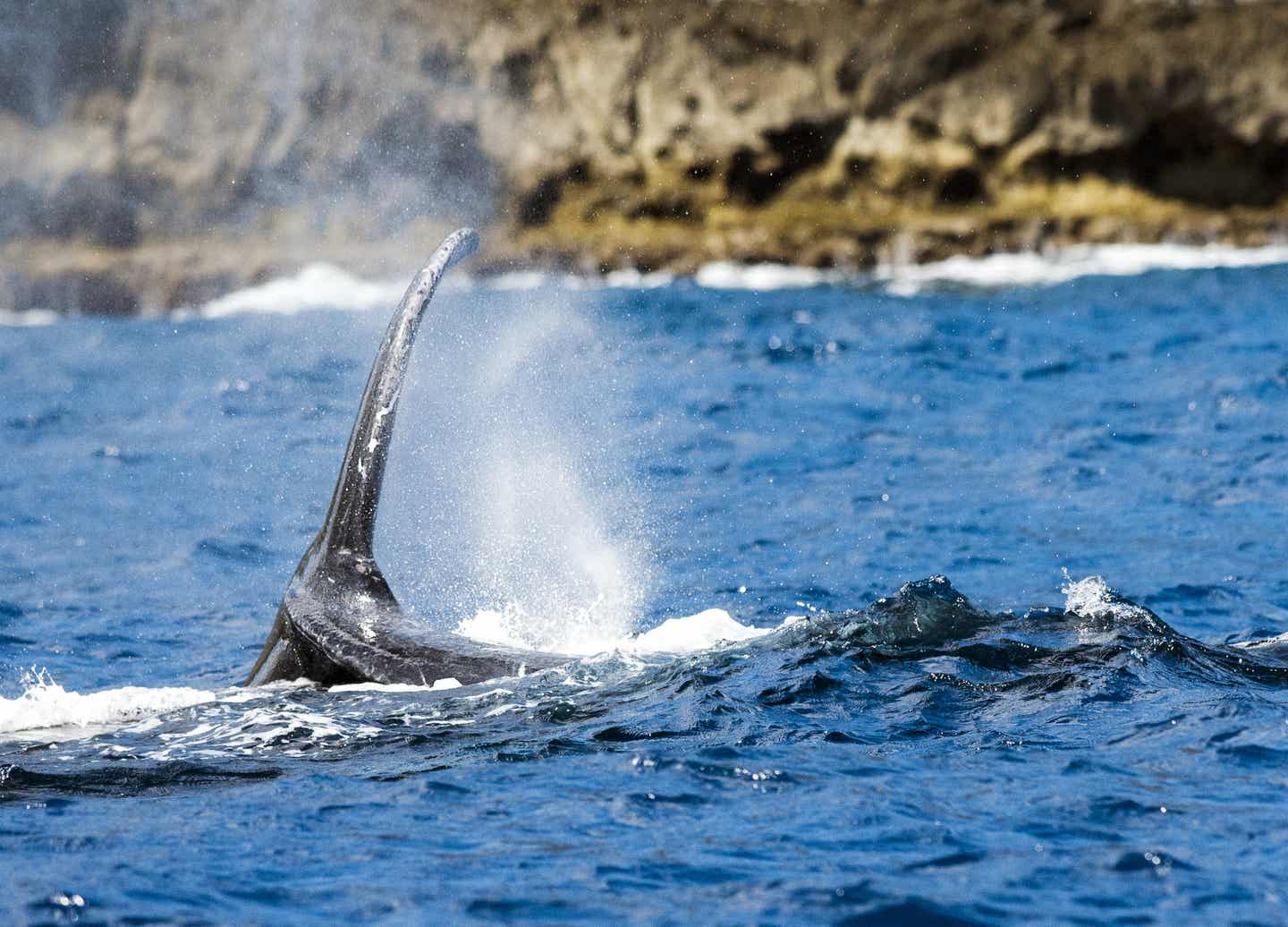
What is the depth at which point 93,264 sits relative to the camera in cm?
3425

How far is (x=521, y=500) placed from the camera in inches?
495

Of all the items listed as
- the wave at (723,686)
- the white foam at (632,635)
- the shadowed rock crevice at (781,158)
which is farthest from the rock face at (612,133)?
the wave at (723,686)

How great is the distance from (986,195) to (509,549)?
23.2 metres

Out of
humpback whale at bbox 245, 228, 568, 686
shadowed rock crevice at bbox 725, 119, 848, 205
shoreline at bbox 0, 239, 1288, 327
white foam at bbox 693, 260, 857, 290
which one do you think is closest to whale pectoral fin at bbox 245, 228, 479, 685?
humpback whale at bbox 245, 228, 568, 686

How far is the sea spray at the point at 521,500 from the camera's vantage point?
934 cm

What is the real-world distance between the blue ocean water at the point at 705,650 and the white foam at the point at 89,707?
0.02 metres

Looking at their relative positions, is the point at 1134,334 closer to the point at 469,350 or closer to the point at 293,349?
the point at 469,350

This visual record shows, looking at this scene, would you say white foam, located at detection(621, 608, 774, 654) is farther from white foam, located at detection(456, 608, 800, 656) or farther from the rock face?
the rock face

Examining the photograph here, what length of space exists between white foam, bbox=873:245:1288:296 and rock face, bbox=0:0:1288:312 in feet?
1.97

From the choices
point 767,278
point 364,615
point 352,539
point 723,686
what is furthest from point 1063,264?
point 364,615

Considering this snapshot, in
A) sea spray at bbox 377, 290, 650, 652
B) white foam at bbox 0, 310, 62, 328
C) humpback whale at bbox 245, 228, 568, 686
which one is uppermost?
humpback whale at bbox 245, 228, 568, 686

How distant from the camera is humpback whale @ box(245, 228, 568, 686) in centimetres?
632

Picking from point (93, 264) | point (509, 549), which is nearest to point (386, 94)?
point (93, 264)

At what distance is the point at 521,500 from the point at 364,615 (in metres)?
6.10
